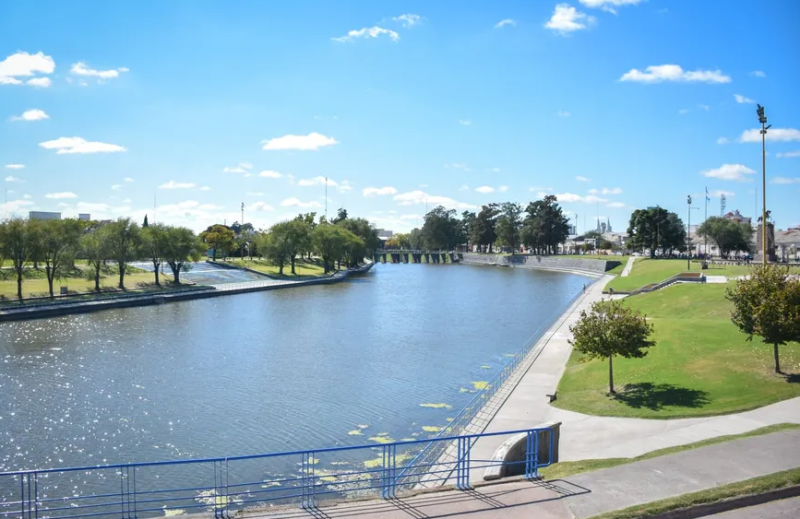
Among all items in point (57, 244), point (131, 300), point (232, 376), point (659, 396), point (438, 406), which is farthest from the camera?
point (131, 300)

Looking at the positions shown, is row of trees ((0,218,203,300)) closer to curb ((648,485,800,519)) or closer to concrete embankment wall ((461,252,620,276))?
curb ((648,485,800,519))

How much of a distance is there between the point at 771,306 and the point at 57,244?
2802 inches

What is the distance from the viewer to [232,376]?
113 feet

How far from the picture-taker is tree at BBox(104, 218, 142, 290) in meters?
76.9

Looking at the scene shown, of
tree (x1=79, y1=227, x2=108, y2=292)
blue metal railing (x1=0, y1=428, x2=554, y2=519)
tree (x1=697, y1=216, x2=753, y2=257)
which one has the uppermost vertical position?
tree (x1=697, y1=216, x2=753, y2=257)

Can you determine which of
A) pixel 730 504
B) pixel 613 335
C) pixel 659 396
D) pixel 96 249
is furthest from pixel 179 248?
pixel 730 504

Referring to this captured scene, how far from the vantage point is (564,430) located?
2136 centimetres

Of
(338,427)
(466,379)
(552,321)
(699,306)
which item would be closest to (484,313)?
(552,321)

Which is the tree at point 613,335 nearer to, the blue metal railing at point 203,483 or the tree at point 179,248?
the blue metal railing at point 203,483

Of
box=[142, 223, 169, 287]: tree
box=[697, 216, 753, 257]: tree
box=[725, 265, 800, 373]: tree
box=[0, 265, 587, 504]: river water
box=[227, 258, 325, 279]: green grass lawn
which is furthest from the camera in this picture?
box=[697, 216, 753, 257]: tree

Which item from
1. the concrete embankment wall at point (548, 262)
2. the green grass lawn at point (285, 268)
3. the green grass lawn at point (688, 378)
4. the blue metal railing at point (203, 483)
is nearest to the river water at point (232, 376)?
the blue metal railing at point (203, 483)

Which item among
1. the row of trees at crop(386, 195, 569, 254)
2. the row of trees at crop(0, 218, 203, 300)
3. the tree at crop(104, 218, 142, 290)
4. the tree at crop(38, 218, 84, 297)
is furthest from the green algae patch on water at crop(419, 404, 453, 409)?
the row of trees at crop(386, 195, 569, 254)

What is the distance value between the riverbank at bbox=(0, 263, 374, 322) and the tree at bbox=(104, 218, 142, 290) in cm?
767

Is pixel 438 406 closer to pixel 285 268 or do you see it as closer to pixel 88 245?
pixel 88 245
